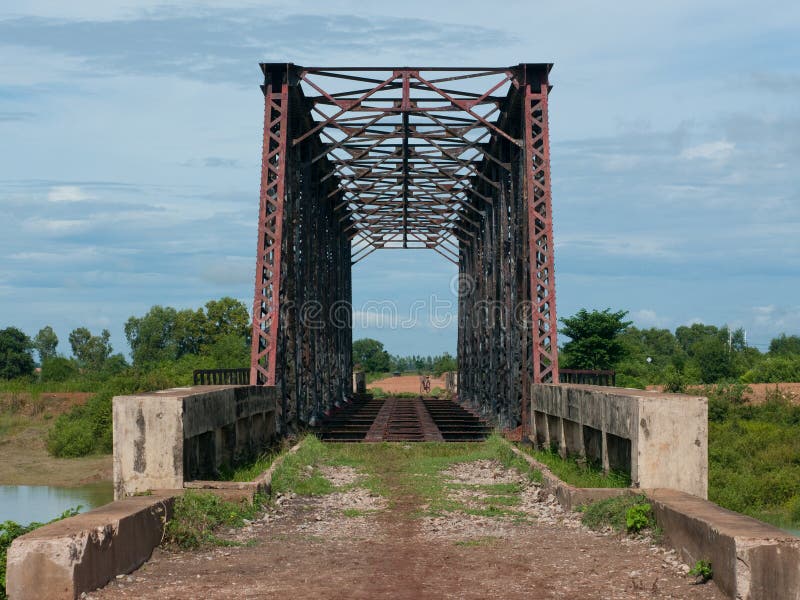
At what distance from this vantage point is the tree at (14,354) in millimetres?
73750

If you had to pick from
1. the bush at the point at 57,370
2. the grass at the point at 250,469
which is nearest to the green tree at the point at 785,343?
the bush at the point at 57,370

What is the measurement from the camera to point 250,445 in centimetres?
1479

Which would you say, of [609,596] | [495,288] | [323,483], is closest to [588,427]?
[323,483]

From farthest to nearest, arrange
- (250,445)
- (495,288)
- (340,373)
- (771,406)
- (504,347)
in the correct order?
(340,373) < (771,406) < (495,288) < (504,347) < (250,445)

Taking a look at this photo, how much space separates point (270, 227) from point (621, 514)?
428 inches

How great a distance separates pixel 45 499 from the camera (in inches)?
993

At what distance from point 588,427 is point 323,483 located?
3.54 m

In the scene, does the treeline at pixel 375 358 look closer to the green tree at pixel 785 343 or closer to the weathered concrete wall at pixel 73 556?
the green tree at pixel 785 343

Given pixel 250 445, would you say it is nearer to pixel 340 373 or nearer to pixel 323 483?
pixel 323 483

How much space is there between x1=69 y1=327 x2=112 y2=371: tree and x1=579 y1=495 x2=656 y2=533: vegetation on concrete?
96.5 m

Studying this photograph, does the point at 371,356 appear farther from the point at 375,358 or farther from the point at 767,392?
the point at 767,392

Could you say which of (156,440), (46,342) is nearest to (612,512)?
(156,440)

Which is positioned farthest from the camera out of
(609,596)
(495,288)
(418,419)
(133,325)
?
(133,325)

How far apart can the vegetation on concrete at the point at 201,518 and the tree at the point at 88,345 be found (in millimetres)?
94989
